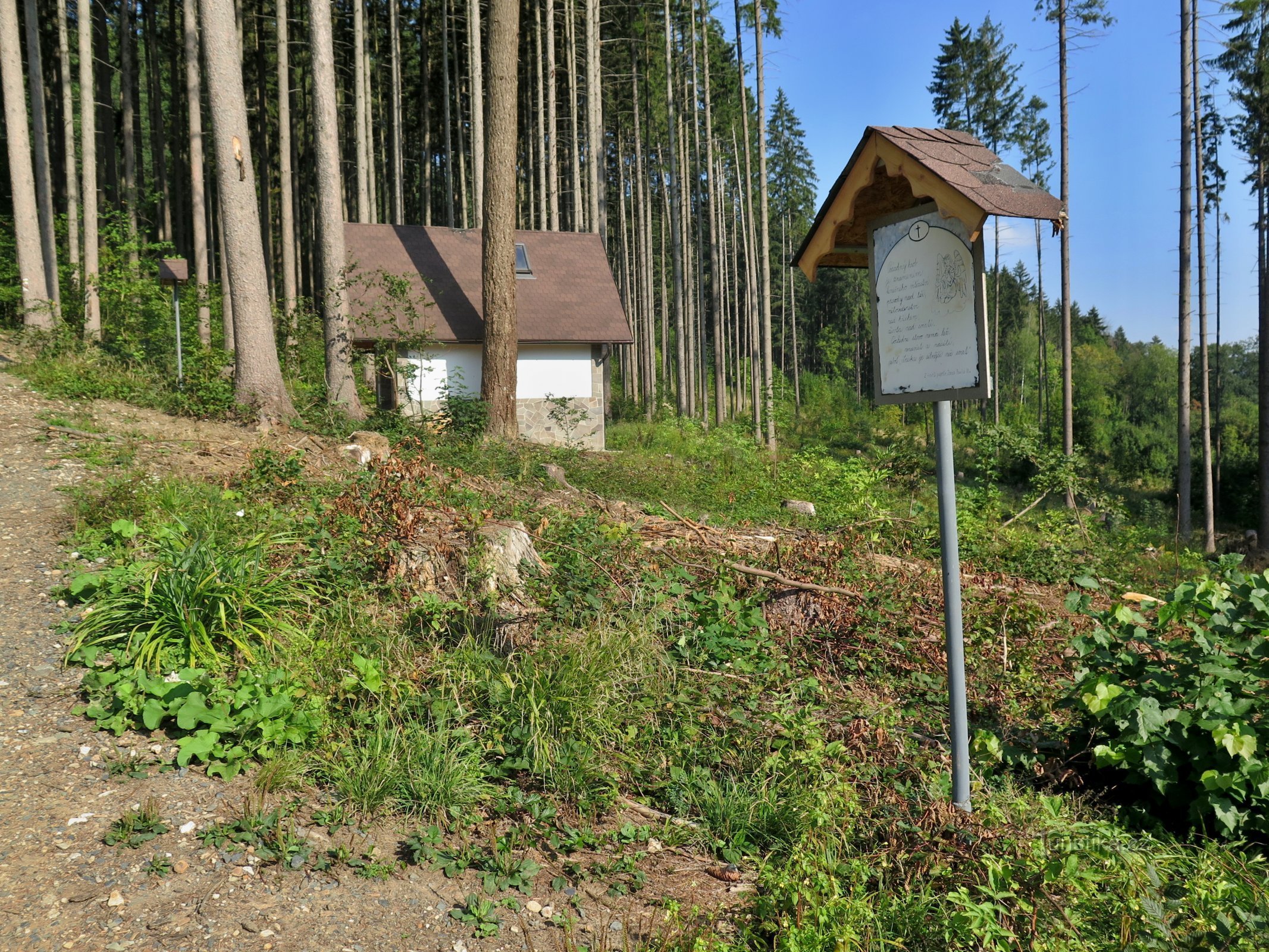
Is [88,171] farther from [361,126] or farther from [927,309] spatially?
[927,309]

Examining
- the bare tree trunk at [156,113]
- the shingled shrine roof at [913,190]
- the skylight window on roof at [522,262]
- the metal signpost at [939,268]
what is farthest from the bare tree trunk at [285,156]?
the metal signpost at [939,268]

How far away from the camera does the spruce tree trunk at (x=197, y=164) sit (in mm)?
18609

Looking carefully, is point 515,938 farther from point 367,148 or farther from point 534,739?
point 367,148

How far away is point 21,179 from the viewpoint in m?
14.3

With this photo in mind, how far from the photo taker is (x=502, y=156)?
45.2 feet

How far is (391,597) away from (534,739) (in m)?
1.83

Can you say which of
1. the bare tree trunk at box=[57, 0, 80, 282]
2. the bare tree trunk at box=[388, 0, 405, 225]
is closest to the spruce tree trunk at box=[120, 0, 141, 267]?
the bare tree trunk at box=[57, 0, 80, 282]

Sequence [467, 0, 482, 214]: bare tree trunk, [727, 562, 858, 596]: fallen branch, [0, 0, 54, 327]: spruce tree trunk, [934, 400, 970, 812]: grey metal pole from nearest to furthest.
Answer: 1. [934, 400, 970, 812]: grey metal pole
2. [727, 562, 858, 596]: fallen branch
3. [0, 0, 54, 327]: spruce tree trunk
4. [467, 0, 482, 214]: bare tree trunk

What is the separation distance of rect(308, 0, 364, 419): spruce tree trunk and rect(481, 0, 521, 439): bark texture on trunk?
2200 millimetres

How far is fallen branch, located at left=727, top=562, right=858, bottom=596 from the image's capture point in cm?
606

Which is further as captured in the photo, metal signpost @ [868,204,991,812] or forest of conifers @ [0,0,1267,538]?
forest of conifers @ [0,0,1267,538]

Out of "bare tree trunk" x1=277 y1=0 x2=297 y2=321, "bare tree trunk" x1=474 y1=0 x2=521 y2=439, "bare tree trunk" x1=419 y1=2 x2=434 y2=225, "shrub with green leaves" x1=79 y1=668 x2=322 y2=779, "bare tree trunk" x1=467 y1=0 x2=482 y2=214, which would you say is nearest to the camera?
"shrub with green leaves" x1=79 y1=668 x2=322 y2=779

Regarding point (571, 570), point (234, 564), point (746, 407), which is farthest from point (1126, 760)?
point (746, 407)

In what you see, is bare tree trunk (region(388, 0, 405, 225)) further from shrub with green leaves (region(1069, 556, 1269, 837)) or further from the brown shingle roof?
shrub with green leaves (region(1069, 556, 1269, 837))
